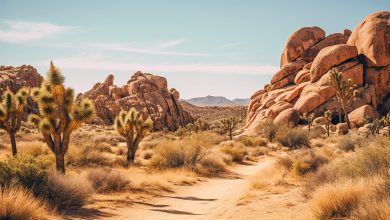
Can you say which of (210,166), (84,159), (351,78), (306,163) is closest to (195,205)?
(306,163)

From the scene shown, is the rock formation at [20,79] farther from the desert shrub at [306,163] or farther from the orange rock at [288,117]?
the desert shrub at [306,163]

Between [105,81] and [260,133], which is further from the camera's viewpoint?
[105,81]

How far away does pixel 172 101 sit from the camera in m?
61.5

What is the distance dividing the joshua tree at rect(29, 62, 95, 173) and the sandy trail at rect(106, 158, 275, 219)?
3875 millimetres

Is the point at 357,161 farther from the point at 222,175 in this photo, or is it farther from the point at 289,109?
the point at 289,109

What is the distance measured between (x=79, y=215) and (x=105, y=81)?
209 feet

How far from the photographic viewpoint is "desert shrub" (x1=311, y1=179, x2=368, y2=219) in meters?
5.94

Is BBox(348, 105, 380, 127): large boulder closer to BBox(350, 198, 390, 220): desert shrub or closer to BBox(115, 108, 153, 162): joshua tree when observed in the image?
BBox(115, 108, 153, 162): joshua tree

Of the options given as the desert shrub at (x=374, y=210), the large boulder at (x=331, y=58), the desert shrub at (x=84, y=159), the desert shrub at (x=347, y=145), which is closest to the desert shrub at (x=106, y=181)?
the desert shrub at (x=84, y=159)

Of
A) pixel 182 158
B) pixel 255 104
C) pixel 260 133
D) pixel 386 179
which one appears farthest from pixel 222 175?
pixel 255 104

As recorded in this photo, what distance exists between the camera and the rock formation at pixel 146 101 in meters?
56.2

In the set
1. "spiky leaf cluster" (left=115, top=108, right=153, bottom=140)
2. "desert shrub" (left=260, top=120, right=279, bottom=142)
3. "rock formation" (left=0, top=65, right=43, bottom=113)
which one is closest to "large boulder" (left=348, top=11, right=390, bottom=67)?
"desert shrub" (left=260, top=120, right=279, bottom=142)

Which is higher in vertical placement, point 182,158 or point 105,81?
point 105,81

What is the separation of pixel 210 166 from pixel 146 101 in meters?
41.2
